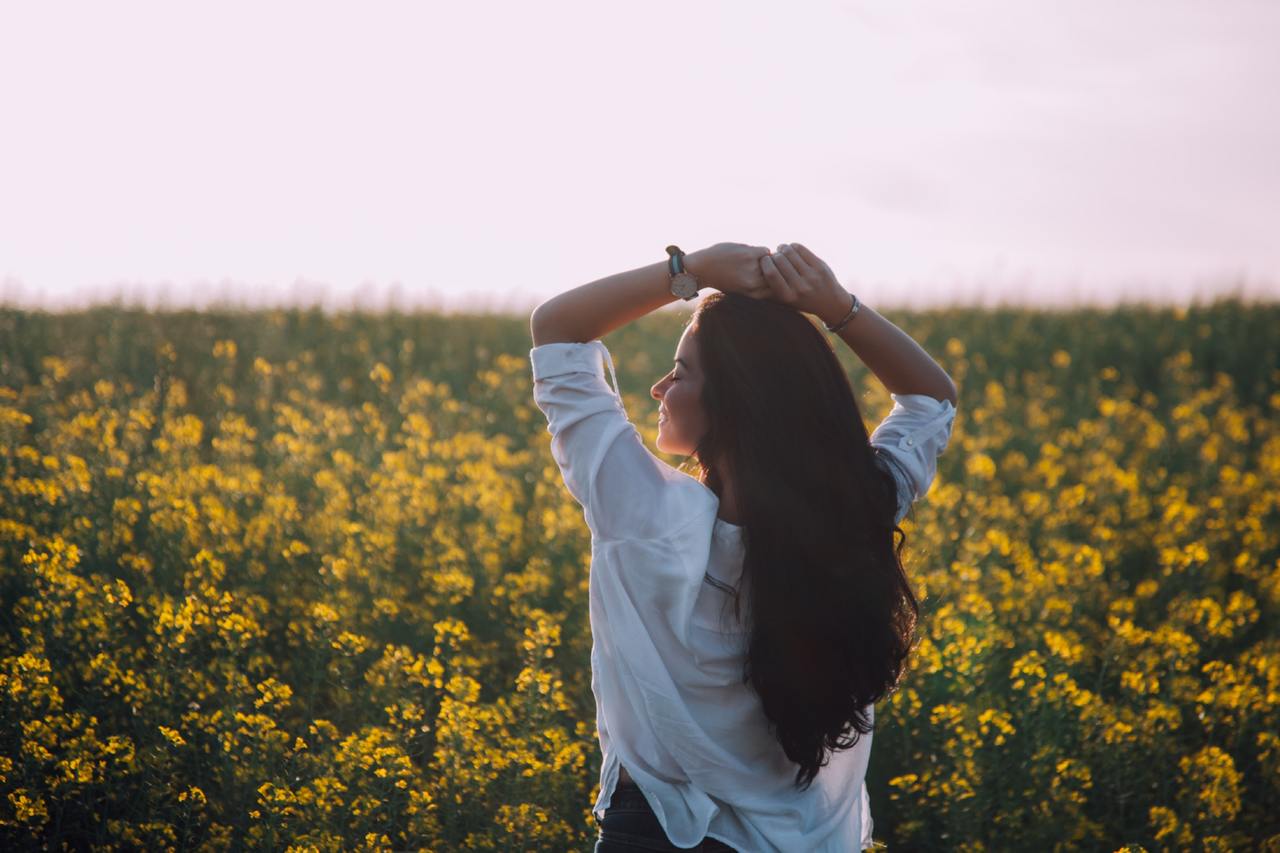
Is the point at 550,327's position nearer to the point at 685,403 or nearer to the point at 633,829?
the point at 685,403

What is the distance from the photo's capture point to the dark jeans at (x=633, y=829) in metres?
1.99

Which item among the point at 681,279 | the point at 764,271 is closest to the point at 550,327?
the point at 681,279

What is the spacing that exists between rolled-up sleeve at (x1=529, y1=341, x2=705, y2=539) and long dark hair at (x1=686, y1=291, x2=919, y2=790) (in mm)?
149

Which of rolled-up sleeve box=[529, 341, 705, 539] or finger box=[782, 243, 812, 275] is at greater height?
finger box=[782, 243, 812, 275]

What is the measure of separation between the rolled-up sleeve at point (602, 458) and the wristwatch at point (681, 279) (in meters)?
0.19

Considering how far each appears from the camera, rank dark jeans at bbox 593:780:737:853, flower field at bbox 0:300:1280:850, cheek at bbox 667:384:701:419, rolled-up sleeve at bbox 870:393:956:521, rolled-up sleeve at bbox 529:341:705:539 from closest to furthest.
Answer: rolled-up sleeve at bbox 529:341:705:539 < dark jeans at bbox 593:780:737:853 < cheek at bbox 667:384:701:419 < rolled-up sleeve at bbox 870:393:956:521 < flower field at bbox 0:300:1280:850

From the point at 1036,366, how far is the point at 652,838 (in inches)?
450

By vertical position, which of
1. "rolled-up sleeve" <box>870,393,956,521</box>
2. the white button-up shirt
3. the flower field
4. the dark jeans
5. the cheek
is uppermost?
the cheek

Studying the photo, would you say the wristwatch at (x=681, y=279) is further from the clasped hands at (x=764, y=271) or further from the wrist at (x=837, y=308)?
the wrist at (x=837, y=308)

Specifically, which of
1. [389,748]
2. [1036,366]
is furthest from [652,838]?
[1036,366]

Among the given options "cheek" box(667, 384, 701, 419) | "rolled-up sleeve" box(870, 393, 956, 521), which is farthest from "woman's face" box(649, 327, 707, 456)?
"rolled-up sleeve" box(870, 393, 956, 521)

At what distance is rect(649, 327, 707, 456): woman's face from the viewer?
6.86 ft

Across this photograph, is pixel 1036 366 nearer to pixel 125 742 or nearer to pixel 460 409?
pixel 460 409

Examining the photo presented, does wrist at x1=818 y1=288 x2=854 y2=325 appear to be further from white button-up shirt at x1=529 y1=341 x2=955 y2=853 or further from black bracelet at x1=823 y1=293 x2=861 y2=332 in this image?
white button-up shirt at x1=529 y1=341 x2=955 y2=853
